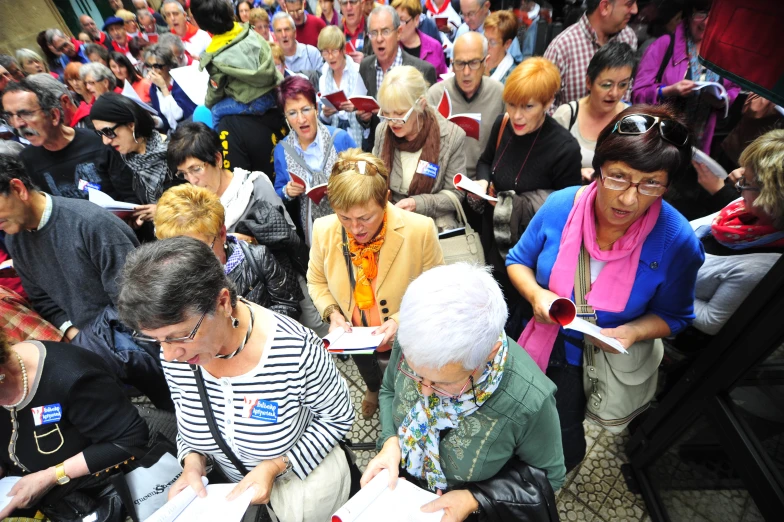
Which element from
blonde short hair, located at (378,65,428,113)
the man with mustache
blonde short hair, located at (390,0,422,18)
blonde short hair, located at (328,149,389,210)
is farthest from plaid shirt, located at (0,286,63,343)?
blonde short hair, located at (390,0,422,18)

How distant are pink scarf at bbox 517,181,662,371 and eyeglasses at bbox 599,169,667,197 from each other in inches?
3.9

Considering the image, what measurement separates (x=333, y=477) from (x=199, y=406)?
716 mm

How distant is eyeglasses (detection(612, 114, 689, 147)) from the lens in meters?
1.52

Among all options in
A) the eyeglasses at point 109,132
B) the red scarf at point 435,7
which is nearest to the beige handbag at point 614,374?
the eyeglasses at point 109,132

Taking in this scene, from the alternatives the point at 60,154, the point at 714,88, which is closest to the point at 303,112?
the point at 60,154

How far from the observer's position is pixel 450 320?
1.20m

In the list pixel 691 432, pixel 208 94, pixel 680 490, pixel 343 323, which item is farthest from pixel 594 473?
pixel 208 94

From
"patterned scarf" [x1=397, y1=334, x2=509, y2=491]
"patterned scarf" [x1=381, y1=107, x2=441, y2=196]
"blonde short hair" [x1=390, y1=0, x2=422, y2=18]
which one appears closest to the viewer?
"patterned scarf" [x1=397, y1=334, x2=509, y2=491]

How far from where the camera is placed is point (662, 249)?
1.67m

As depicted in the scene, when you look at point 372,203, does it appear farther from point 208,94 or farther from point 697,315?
point 208,94

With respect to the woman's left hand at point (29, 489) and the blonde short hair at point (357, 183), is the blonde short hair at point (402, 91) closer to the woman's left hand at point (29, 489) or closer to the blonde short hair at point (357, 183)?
the blonde short hair at point (357, 183)

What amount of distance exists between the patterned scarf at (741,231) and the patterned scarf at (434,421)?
151cm

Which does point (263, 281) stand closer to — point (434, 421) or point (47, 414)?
point (47, 414)

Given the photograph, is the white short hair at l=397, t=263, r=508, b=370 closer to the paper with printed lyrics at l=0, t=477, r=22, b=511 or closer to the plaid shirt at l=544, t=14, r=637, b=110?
the paper with printed lyrics at l=0, t=477, r=22, b=511
